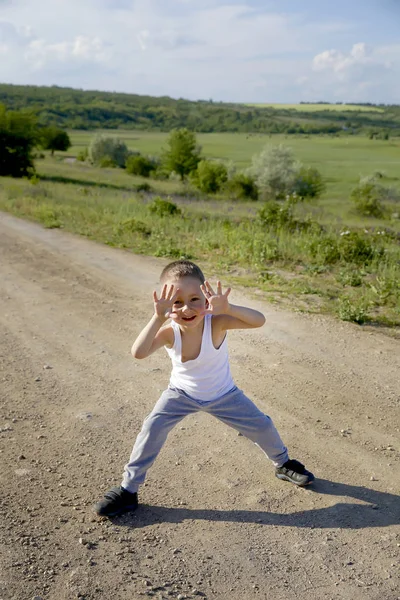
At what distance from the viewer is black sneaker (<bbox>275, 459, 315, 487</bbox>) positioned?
3.63 meters

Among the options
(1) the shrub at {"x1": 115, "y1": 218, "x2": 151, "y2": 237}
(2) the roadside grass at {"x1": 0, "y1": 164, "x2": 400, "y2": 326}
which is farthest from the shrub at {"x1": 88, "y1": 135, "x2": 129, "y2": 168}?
(1) the shrub at {"x1": 115, "y1": 218, "x2": 151, "y2": 237}

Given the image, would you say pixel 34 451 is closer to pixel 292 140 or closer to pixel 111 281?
pixel 111 281

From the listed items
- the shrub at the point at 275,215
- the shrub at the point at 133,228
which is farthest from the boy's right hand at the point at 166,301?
the shrub at the point at 133,228

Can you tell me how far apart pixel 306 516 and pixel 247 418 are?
0.59 m

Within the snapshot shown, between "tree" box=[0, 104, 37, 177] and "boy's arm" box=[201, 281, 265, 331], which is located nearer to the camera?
"boy's arm" box=[201, 281, 265, 331]

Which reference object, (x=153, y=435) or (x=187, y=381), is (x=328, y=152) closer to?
(x=187, y=381)

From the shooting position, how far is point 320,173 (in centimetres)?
6850

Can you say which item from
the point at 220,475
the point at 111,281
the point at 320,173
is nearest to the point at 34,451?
the point at 220,475

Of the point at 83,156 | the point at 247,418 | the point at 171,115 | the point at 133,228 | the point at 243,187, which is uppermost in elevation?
the point at 171,115

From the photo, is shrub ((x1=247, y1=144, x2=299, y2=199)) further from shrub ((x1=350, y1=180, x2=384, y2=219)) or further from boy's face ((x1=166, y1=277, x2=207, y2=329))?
boy's face ((x1=166, y1=277, x2=207, y2=329))

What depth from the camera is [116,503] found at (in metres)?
3.40

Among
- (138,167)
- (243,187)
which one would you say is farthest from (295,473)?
(138,167)

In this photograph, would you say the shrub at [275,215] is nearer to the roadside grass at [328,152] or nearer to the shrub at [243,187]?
the roadside grass at [328,152]

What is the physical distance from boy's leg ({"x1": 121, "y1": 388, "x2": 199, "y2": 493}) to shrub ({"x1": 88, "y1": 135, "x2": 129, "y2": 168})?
3288 inches
